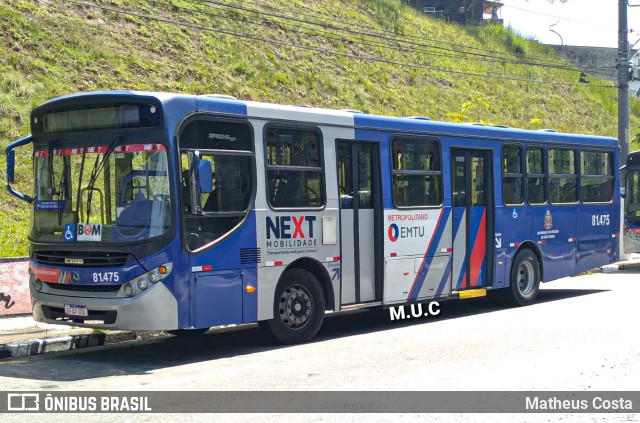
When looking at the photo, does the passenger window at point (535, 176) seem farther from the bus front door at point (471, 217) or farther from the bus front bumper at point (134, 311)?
the bus front bumper at point (134, 311)

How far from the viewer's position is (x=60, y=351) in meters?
11.8

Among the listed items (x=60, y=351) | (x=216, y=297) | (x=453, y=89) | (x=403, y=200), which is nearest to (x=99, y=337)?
(x=60, y=351)

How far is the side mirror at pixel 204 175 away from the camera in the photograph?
10.3 m

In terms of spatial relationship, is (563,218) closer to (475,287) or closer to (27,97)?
(475,287)

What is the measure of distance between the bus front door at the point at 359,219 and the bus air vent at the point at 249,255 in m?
1.68

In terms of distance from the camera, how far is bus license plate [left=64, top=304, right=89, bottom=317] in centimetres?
1034

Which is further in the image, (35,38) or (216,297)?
(35,38)

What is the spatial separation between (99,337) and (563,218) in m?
9.63

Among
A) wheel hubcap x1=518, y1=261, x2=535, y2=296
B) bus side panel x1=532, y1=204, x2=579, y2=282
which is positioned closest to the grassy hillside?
wheel hubcap x1=518, y1=261, x2=535, y2=296

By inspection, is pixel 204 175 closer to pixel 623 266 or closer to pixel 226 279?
pixel 226 279

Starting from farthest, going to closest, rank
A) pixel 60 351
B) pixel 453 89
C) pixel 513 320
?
pixel 453 89 → pixel 513 320 → pixel 60 351

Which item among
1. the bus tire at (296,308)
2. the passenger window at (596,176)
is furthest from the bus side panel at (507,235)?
the bus tire at (296,308)

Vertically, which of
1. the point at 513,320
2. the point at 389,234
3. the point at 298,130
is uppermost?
the point at 298,130

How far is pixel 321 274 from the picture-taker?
40.4ft
